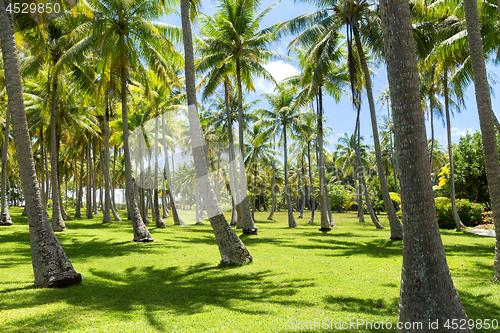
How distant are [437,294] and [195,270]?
6.70 m

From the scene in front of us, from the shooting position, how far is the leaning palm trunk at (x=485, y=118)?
20.4 feet

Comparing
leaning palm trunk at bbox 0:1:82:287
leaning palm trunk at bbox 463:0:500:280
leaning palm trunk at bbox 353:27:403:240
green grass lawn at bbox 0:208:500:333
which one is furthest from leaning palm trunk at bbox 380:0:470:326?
leaning palm trunk at bbox 353:27:403:240

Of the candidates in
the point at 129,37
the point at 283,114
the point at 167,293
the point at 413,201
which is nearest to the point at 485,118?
the point at 413,201

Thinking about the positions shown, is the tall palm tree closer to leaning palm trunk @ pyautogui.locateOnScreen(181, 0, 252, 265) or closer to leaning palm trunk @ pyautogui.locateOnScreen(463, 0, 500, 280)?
leaning palm trunk @ pyautogui.locateOnScreen(181, 0, 252, 265)

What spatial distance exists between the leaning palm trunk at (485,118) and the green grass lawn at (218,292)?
1547 mm

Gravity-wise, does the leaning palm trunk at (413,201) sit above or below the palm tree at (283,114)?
below

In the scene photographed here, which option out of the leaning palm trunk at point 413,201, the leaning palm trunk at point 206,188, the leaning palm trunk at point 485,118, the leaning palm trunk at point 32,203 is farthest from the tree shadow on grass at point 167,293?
the leaning palm trunk at point 485,118

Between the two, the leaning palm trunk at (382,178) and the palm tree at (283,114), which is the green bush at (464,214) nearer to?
the leaning palm trunk at (382,178)

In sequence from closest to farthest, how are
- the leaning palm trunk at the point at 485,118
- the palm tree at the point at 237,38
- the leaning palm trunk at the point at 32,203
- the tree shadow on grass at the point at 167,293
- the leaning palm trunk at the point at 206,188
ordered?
the tree shadow on grass at the point at 167,293
the leaning palm trunk at the point at 485,118
the leaning palm trunk at the point at 32,203
the leaning palm trunk at the point at 206,188
the palm tree at the point at 237,38

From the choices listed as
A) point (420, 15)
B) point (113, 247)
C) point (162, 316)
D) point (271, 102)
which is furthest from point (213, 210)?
point (271, 102)

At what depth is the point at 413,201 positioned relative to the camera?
3666 mm

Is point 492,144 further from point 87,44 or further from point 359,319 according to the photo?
point 87,44

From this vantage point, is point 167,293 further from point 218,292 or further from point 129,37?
point 129,37

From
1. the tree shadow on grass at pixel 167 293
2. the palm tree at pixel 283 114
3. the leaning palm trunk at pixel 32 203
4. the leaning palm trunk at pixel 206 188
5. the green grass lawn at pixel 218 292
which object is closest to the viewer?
the green grass lawn at pixel 218 292
